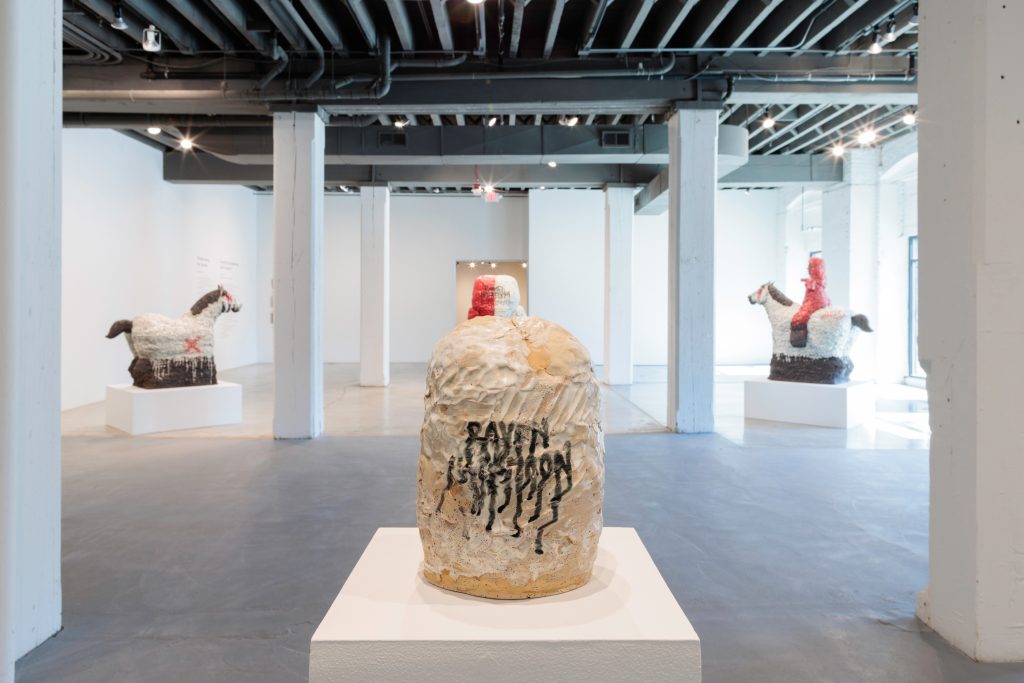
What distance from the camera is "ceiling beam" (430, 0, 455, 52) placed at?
189 inches

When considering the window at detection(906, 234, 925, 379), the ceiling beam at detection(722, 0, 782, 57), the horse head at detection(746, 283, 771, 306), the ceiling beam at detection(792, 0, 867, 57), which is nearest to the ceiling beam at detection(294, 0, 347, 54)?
the ceiling beam at detection(722, 0, 782, 57)

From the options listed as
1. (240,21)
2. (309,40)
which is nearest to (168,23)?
(240,21)

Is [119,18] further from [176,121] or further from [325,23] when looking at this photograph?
[176,121]

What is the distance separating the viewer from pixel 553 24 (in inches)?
203

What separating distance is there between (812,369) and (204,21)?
21.1 feet

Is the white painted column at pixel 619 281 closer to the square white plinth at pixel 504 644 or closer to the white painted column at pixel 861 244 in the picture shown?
the white painted column at pixel 861 244

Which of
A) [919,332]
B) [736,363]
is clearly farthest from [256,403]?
[736,363]

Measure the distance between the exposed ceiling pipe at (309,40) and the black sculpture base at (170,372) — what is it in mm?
2884

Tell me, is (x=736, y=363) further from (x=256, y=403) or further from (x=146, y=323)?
(x=146, y=323)

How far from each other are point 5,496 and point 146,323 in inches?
187

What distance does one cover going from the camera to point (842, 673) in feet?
6.79

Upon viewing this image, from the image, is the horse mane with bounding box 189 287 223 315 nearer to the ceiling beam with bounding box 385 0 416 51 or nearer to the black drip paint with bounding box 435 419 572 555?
the ceiling beam with bounding box 385 0 416 51

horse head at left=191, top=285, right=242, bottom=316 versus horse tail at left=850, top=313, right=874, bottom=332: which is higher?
horse head at left=191, top=285, right=242, bottom=316

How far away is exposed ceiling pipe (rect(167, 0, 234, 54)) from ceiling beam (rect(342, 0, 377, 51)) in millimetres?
1141
